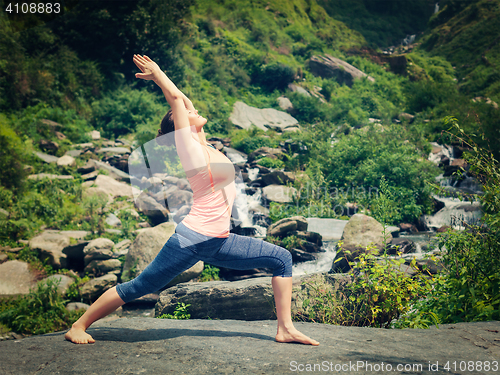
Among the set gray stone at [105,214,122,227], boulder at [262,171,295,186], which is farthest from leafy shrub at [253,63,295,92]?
gray stone at [105,214,122,227]

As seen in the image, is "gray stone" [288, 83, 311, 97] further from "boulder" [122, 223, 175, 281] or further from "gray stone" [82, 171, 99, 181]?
"boulder" [122, 223, 175, 281]

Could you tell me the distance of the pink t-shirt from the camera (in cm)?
246

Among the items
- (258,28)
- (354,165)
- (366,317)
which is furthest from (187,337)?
(258,28)

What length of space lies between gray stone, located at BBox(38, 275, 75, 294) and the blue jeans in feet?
16.0

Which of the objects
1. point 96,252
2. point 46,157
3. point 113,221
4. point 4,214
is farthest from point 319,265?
point 46,157

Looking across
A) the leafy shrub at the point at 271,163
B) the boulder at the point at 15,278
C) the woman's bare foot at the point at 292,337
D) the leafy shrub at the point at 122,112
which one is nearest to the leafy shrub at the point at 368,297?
the woman's bare foot at the point at 292,337

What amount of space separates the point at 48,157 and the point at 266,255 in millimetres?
12442

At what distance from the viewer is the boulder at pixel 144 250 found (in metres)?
6.80

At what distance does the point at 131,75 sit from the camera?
21062 mm

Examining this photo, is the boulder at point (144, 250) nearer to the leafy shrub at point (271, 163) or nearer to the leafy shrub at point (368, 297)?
the leafy shrub at point (368, 297)

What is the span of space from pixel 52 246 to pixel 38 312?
6.85ft

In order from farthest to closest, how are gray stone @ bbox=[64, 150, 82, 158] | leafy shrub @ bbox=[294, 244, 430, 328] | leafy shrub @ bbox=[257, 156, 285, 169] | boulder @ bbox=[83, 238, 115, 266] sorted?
leafy shrub @ bbox=[257, 156, 285, 169], gray stone @ bbox=[64, 150, 82, 158], boulder @ bbox=[83, 238, 115, 266], leafy shrub @ bbox=[294, 244, 430, 328]

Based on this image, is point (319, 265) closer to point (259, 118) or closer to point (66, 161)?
point (66, 161)

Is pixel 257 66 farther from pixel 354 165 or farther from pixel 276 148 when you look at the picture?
pixel 354 165
